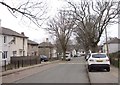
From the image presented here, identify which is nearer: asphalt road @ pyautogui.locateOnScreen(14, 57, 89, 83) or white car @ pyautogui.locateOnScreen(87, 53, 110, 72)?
asphalt road @ pyautogui.locateOnScreen(14, 57, 89, 83)

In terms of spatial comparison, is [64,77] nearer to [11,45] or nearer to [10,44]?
[10,44]

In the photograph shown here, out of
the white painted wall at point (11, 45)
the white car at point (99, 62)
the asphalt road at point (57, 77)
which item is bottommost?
the asphalt road at point (57, 77)

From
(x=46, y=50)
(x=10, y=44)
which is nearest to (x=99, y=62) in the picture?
(x=10, y=44)

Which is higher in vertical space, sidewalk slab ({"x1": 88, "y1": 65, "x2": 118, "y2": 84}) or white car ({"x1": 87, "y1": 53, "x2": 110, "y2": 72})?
white car ({"x1": 87, "y1": 53, "x2": 110, "y2": 72})

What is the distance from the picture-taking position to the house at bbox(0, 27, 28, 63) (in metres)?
50.9

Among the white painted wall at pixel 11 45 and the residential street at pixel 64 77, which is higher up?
the white painted wall at pixel 11 45

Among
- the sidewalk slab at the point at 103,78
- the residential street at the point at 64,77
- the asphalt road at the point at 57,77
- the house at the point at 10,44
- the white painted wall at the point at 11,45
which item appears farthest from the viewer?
the white painted wall at the point at 11,45

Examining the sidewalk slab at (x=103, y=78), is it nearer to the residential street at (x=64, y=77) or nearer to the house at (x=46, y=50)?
the residential street at (x=64, y=77)

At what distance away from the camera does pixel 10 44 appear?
55.0 m

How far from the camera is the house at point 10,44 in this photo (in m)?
50.9

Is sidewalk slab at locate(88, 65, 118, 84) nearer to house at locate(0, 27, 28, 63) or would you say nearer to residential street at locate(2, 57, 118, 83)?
residential street at locate(2, 57, 118, 83)

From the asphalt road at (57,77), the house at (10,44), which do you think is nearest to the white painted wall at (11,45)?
the house at (10,44)

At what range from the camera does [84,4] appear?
2053 inches

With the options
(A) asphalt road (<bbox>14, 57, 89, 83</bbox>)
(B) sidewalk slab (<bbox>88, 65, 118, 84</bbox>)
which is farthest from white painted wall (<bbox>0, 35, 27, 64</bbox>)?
(B) sidewalk slab (<bbox>88, 65, 118, 84</bbox>)
